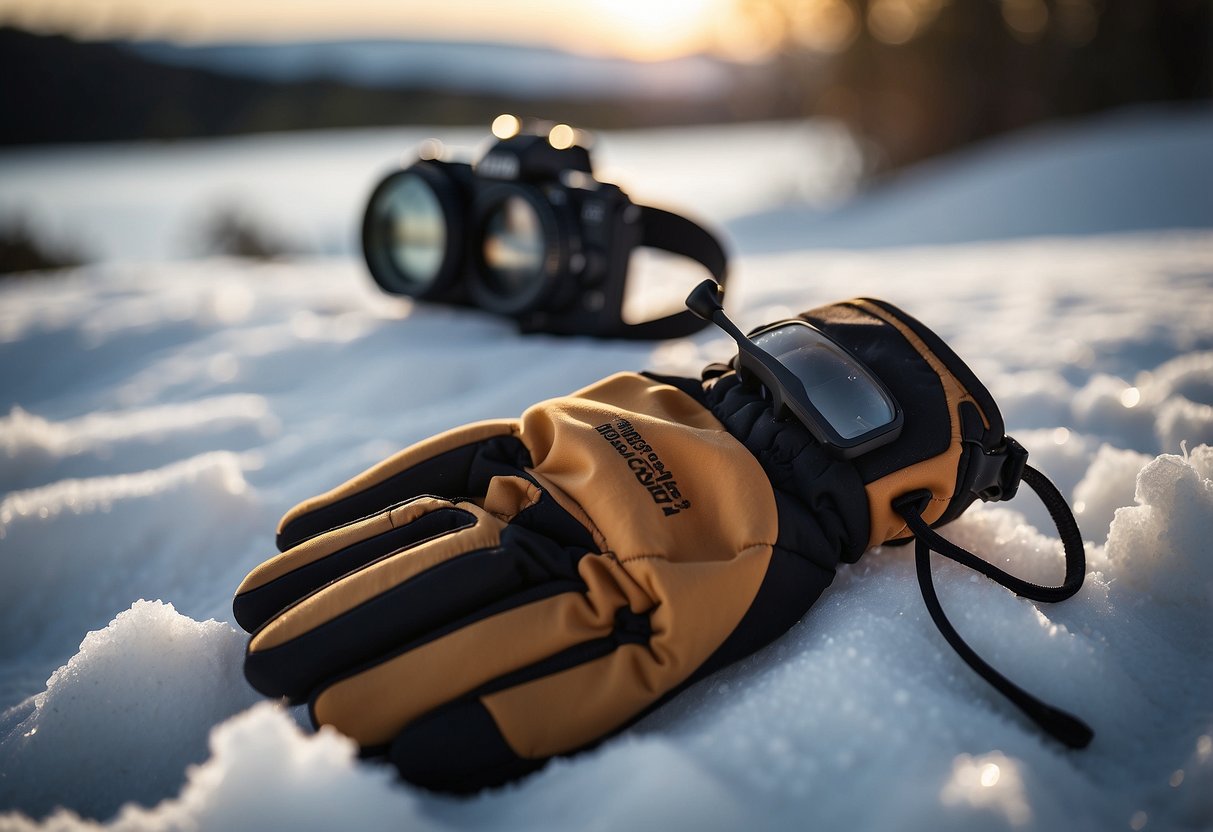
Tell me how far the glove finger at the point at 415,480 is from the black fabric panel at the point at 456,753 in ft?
0.97

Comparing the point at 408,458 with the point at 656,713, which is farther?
the point at 408,458

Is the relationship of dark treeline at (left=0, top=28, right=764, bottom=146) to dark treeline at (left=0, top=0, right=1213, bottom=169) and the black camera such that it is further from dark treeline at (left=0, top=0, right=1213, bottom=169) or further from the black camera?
the black camera

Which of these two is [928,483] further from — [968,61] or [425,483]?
[968,61]

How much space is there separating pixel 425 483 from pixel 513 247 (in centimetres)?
73

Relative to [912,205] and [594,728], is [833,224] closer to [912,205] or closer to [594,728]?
[912,205]

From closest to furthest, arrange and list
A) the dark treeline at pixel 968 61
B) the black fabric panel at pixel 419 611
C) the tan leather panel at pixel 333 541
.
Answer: the black fabric panel at pixel 419 611, the tan leather panel at pixel 333 541, the dark treeline at pixel 968 61

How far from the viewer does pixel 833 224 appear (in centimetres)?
517

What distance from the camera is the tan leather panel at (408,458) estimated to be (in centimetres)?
91

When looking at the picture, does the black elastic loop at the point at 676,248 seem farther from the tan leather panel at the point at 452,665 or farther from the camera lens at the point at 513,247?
the tan leather panel at the point at 452,665

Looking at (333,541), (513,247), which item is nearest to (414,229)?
(513,247)

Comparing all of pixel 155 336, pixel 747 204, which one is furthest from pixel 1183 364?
pixel 747 204

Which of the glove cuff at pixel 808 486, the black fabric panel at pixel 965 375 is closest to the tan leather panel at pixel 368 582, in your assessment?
the glove cuff at pixel 808 486

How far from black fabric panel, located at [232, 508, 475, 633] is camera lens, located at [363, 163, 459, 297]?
86 cm

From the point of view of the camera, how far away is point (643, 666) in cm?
70
